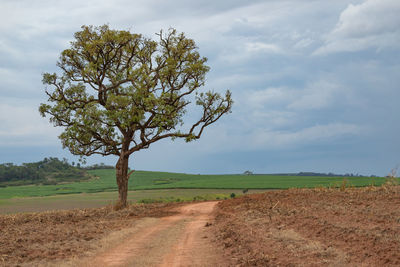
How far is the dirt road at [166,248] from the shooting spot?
1297 cm

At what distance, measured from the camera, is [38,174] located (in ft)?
304

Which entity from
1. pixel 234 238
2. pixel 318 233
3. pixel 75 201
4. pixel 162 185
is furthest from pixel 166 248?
pixel 162 185

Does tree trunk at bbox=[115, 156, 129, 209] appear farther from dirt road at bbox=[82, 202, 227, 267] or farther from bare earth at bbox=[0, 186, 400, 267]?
dirt road at bbox=[82, 202, 227, 267]

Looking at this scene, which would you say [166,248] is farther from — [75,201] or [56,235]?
[75,201]

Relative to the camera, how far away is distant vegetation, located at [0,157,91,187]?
88.2 meters

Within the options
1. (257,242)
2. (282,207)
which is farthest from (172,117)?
(257,242)

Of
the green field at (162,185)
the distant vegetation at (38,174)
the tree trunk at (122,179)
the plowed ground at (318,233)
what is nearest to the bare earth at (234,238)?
the plowed ground at (318,233)

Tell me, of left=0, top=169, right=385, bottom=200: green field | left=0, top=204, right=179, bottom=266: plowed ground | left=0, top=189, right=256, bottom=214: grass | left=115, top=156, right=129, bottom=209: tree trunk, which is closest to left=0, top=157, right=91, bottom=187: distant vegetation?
left=0, top=169, right=385, bottom=200: green field

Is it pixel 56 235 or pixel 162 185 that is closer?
pixel 56 235

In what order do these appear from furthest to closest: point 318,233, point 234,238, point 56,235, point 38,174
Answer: point 38,174, point 56,235, point 234,238, point 318,233

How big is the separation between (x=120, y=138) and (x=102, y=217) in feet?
28.2

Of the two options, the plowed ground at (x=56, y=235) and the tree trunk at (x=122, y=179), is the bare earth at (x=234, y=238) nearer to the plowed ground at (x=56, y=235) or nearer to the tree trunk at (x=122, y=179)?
the plowed ground at (x=56, y=235)

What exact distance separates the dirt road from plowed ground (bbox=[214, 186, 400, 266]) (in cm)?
87

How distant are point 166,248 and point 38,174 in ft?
282
